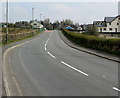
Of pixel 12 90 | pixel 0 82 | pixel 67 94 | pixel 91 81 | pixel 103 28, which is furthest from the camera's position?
pixel 103 28

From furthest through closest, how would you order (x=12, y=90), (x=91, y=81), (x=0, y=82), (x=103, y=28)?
(x=103, y=28), (x=91, y=81), (x=0, y=82), (x=12, y=90)

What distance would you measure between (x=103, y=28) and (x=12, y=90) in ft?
351

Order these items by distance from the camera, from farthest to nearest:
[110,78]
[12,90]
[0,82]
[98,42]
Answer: [98,42]
[110,78]
[0,82]
[12,90]

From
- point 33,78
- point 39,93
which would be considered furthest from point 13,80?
point 39,93

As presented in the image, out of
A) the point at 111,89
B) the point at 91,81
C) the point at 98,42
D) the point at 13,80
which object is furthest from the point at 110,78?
the point at 98,42

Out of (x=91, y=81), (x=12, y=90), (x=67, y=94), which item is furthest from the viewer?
(x=91, y=81)

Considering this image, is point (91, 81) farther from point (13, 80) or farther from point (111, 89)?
point (13, 80)

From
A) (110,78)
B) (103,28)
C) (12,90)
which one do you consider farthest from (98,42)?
(103,28)

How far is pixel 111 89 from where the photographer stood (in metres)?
7.58

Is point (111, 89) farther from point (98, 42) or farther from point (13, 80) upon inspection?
point (98, 42)

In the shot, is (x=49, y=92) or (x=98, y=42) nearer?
(x=49, y=92)

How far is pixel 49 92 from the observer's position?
7.18 m

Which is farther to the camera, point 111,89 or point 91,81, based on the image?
point 91,81

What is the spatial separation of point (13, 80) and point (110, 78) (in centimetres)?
410
